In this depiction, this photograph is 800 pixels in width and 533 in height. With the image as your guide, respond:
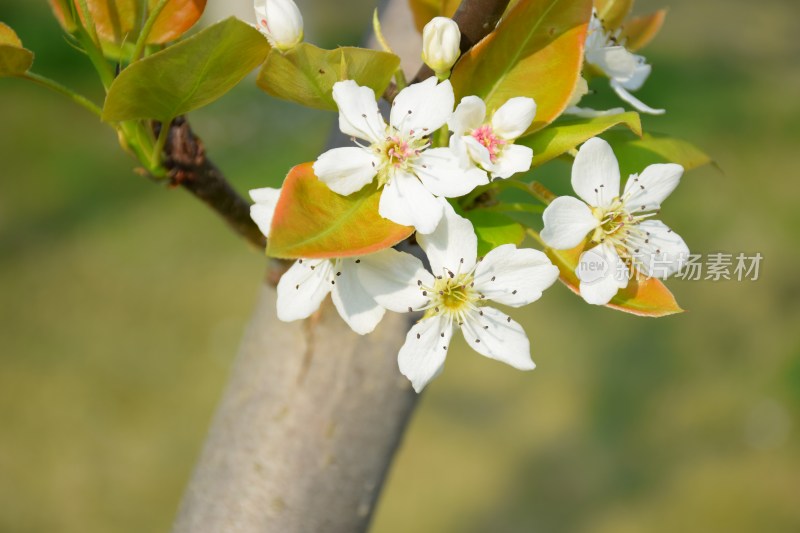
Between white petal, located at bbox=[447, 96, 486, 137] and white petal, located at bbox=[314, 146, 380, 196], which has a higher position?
white petal, located at bbox=[447, 96, 486, 137]

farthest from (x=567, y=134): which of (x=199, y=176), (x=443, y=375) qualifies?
(x=443, y=375)

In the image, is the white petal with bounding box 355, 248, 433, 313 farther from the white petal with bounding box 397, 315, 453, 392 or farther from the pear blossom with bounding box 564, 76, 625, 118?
the pear blossom with bounding box 564, 76, 625, 118

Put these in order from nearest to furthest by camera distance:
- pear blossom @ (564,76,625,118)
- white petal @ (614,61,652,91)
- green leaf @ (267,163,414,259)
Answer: green leaf @ (267,163,414,259) → pear blossom @ (564,76,625,118) → white petal @ (614,61,652,91)

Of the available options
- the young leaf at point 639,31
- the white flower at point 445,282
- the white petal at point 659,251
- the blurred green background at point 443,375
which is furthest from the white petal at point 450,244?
the blurred green background at point 443,375

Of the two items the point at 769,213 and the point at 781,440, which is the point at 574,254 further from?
the point at 769,213

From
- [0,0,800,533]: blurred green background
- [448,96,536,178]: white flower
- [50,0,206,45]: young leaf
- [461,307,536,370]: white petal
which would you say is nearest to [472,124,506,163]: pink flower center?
[448,96,536,178]: white flower

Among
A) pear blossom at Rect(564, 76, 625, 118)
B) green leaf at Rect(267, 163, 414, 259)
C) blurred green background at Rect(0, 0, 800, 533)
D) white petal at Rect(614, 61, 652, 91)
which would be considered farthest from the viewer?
blurred green background at Rect(0, 0, 800, 533)
